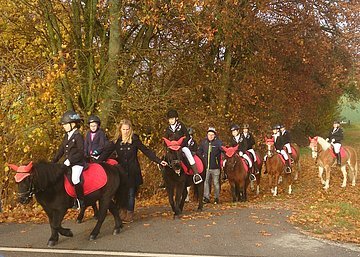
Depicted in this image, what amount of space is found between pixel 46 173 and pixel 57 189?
0.38 meters

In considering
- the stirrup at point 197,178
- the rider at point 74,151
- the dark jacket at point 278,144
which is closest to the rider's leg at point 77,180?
the rider at point 74,151

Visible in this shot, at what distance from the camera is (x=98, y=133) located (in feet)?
30.8

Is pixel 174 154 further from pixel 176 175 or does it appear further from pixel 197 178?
pixel 197 178

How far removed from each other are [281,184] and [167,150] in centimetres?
1068

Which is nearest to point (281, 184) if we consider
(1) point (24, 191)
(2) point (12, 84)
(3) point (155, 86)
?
(3) point (155, 86)

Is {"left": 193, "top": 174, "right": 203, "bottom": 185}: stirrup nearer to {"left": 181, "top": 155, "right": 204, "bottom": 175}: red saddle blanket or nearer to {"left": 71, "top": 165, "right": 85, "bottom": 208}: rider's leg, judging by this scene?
{"left": 181, "top": 155, "right": 204, "bottom": 175}: red saddle blanket

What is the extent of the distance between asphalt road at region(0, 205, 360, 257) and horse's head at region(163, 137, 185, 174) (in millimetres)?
1183

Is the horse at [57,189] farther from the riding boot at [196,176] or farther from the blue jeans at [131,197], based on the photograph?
the riding boot at [196,176]

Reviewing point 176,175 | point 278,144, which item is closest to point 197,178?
point 176,175

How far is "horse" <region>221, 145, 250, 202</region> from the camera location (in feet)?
43.8

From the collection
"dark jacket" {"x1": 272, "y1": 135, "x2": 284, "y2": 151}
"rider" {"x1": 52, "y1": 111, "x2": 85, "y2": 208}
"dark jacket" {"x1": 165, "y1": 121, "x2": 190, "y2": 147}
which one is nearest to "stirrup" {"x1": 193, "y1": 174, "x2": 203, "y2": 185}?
"dark jacket" {"x1": 165, "y1": 121, "x2": 190, "y2": 147}

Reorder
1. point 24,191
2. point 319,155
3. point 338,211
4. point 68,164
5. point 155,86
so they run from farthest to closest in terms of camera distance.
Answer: point 319,155 < point 155,86 < point 338,211 < point 68,164 < point 24,191

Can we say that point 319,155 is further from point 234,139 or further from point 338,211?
point 338,211

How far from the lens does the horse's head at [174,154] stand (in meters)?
9.33
